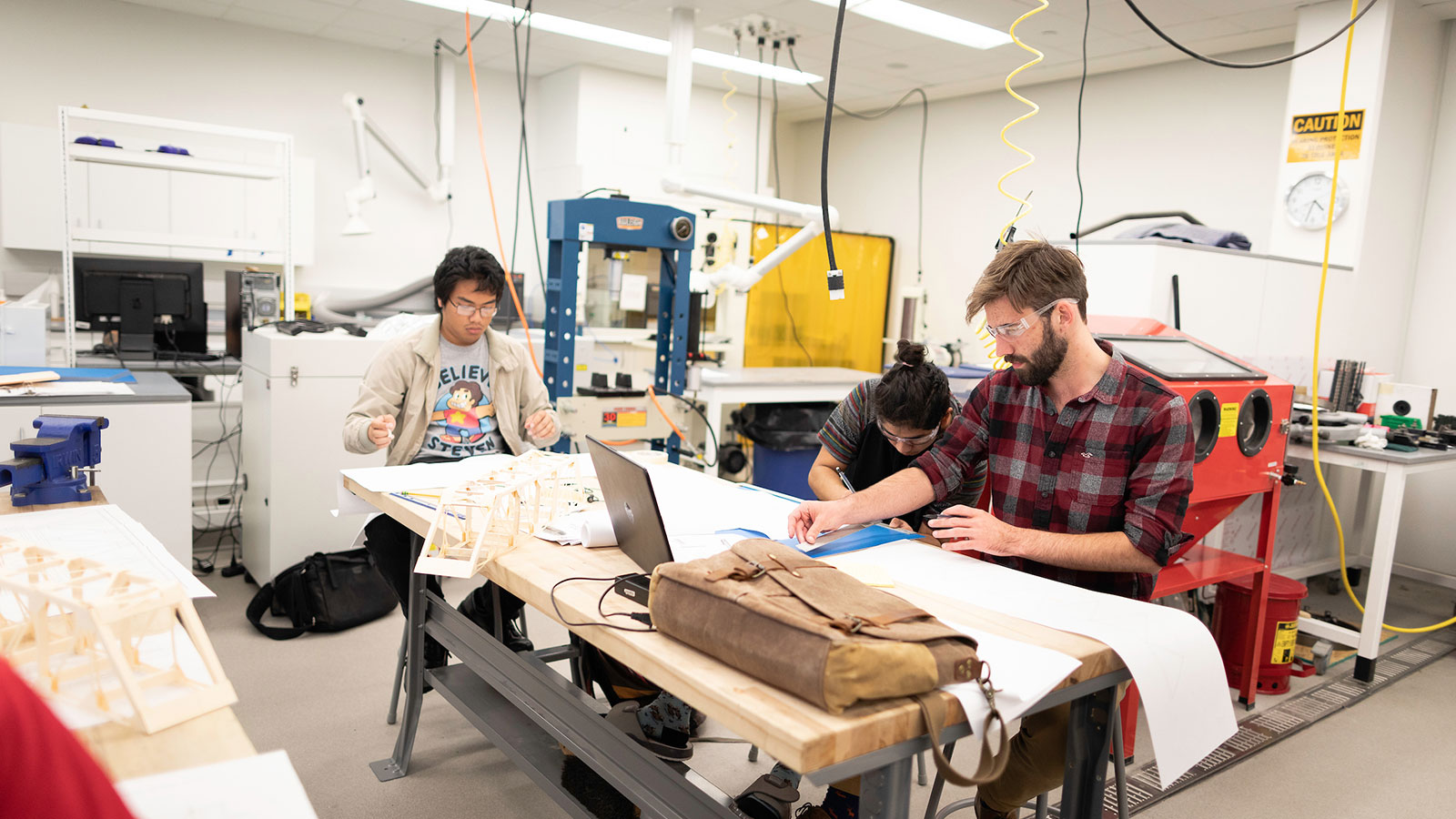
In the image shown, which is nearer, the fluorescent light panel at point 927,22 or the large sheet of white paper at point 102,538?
the large sheet of white paper at point 102,538

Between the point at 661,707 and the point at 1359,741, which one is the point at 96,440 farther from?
the point at 1359,741

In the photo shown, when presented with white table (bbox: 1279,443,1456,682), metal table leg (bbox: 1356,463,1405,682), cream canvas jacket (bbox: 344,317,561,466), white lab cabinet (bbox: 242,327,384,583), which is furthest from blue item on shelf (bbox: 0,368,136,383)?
metal table leg (bbox: 1356,463,1405,682)

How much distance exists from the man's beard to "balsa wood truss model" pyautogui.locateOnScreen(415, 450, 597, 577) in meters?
0.94

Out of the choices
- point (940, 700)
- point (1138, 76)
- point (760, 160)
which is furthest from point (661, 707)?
point (760, 160)

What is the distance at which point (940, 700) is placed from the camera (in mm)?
1013

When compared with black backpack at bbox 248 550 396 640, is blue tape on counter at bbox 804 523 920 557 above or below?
above

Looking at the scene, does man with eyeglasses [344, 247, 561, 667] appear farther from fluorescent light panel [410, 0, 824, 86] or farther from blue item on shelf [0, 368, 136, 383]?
fluorescent light panel [410, 0, 824, 86]

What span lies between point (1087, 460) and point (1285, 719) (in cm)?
173

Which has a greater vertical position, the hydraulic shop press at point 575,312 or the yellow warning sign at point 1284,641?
the hydraulic shop press at point 575,312

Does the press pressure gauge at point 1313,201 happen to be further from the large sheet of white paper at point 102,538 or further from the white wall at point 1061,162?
the large sheet of white paper at point 102,538

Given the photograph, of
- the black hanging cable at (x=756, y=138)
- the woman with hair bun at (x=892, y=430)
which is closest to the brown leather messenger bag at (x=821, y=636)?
the woman with hair bun at (x=892, y=430)

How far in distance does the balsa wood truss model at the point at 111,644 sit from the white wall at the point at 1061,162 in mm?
4182

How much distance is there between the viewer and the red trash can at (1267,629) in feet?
9.51

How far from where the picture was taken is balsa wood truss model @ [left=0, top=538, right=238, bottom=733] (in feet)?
3.16
